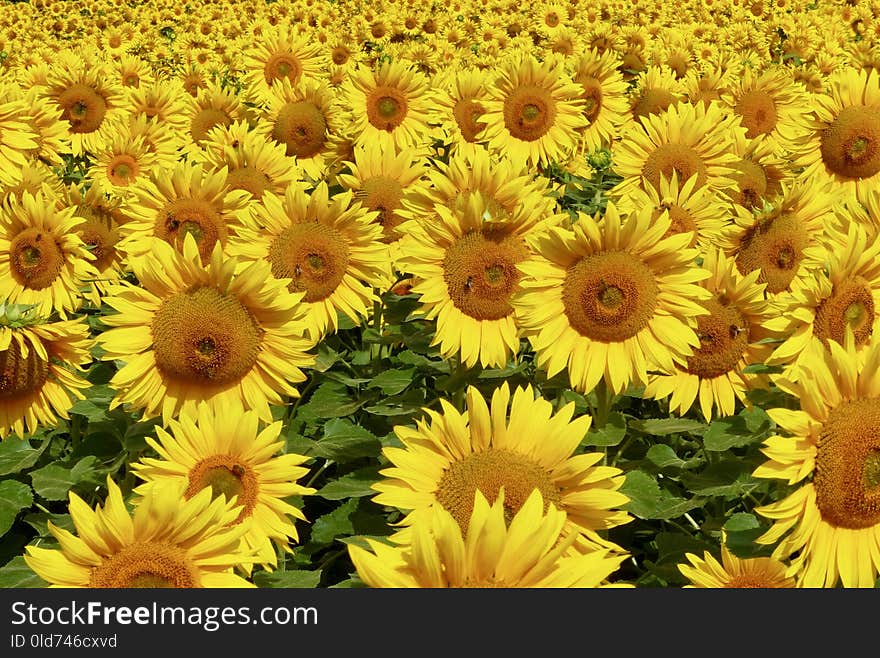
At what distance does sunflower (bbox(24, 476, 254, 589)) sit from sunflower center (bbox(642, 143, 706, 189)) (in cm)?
373

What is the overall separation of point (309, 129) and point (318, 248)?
249 centimetres

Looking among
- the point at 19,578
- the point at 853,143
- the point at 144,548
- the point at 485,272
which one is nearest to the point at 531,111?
the point at 853,143

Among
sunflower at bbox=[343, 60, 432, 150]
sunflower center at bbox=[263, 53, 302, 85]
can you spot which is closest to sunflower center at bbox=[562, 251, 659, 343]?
sunflower at bbox=[343, 60, 432, 150]

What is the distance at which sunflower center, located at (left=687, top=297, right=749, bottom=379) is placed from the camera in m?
3.45

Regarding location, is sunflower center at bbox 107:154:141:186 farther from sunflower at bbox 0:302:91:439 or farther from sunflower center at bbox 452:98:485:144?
sunflower at bbox 0:302:91:439

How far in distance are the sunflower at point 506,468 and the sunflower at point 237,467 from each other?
0.44 m

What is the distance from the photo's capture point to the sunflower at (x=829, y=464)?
7.43 ft

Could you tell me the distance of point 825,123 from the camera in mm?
5270

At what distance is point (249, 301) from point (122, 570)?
52.1 inches

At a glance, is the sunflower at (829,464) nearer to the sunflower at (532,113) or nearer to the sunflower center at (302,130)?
the sunflower at (532,113)

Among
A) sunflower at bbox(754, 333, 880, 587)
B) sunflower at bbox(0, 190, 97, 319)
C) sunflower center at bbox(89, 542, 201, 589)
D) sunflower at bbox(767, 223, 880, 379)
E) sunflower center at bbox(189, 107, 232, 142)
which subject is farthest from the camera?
sunflower center at bbox(189, 107, 232, 142)

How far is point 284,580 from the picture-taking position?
2809mm

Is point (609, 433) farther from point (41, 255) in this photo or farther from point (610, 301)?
point (41, 255)

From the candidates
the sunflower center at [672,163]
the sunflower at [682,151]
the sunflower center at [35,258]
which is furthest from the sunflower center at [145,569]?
the sunflower center at [672,163]
